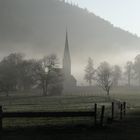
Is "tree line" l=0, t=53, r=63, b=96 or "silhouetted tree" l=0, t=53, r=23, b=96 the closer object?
"silhouetted tree" l=0, t=53, r=23, b=96

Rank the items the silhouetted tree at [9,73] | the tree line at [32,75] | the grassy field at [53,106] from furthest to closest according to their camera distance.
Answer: the tree line at [32,75] < the silhouetted tree at [9,73] < the grassy field at [53,106]

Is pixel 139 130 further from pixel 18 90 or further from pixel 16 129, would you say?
pixel 18 90

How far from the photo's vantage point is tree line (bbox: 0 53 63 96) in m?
121

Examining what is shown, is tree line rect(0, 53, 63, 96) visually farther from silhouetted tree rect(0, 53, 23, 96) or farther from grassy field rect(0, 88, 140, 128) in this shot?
grassy field rect(0, 88, 140, 128)

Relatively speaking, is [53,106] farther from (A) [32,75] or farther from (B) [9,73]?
(A) [32,75]

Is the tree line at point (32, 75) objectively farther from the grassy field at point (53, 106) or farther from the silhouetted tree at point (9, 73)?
the grassy field at point (53, 106)

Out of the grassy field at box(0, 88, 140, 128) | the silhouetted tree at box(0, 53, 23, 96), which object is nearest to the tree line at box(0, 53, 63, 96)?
the silhouetted tree at box(0, 53, 23, 96)

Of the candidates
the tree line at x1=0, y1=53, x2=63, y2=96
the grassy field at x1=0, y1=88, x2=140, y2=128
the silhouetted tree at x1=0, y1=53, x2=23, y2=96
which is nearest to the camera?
the grassy field at x1=0, y1=88, x2=140, y2=128

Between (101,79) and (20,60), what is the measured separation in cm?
3233

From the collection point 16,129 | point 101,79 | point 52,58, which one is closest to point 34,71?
point 52,58

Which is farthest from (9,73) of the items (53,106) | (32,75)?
(53,106)

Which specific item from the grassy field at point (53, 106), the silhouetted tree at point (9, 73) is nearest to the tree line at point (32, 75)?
the silhouetted tree at point (9, 73)

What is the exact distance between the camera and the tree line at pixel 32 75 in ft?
398

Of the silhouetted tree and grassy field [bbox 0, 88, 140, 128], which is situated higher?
the silhouetted tree
